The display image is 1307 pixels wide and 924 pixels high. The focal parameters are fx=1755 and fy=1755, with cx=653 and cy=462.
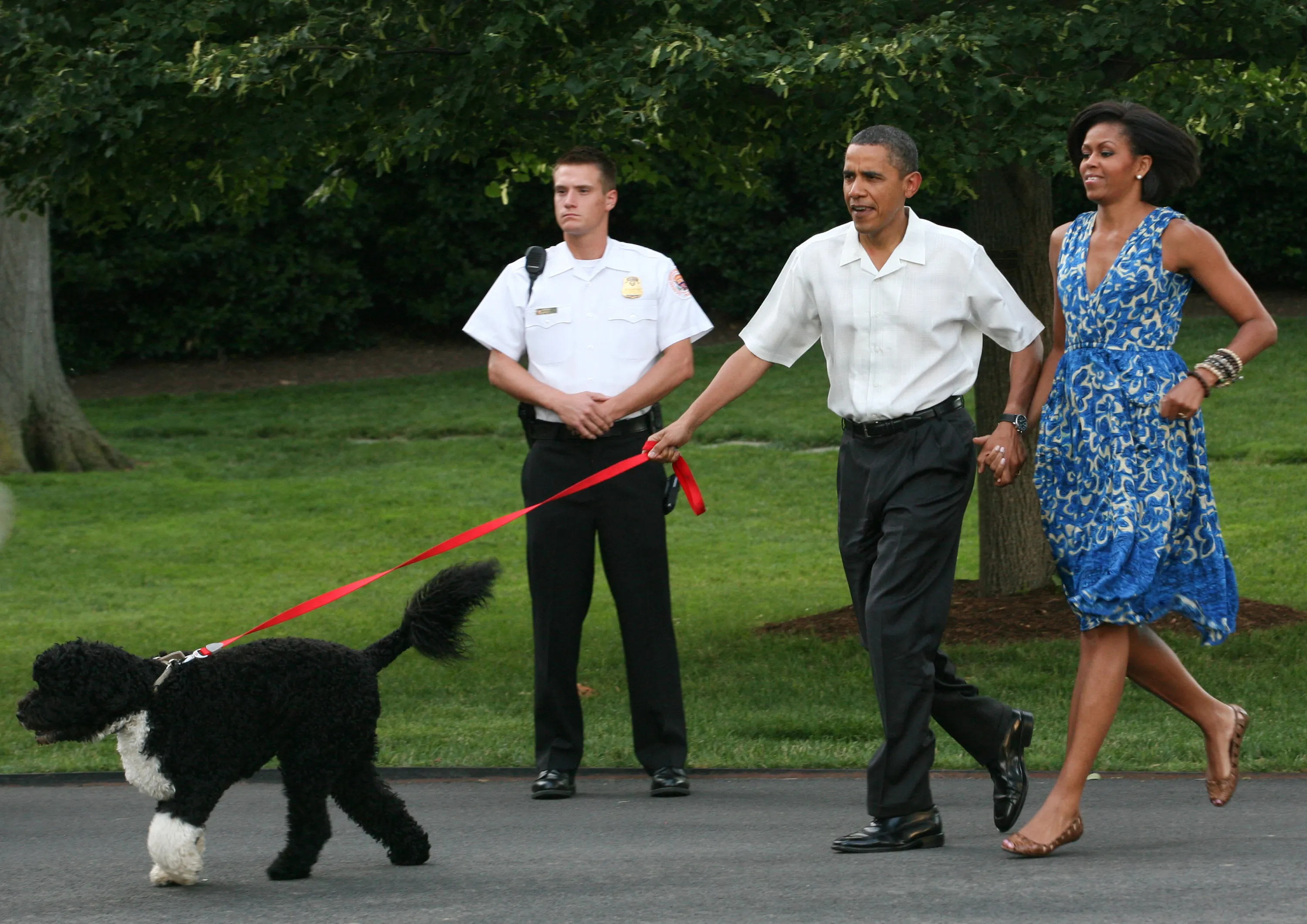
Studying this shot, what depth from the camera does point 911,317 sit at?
513 cm

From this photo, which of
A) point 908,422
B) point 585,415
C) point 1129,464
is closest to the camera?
point 1129,464

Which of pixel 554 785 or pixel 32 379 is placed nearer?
pixel 554 785

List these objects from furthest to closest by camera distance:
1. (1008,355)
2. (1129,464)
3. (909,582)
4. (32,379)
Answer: (32,379) < (1008,355) < (909,582) < (1129,464)

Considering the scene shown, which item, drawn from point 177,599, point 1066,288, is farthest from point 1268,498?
point 1066,288

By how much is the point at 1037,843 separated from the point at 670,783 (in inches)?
61.6

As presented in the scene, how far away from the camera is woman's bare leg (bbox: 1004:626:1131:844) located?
191 inches

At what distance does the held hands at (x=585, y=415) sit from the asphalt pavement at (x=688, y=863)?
1262 mm

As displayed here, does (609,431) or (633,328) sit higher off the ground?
(633,328)

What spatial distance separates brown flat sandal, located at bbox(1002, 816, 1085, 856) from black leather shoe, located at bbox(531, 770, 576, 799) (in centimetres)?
173

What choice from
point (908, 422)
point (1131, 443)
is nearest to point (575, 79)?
point (908, 422)

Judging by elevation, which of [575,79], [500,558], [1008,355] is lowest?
[500,558]

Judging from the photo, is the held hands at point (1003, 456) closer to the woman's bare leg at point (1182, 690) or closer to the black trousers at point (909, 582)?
the black trousers at point (909, 582)

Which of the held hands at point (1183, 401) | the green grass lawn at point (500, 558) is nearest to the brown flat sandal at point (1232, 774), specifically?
the held hands at point (1183, 401)

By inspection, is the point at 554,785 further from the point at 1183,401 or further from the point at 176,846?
the point at 1183,401
